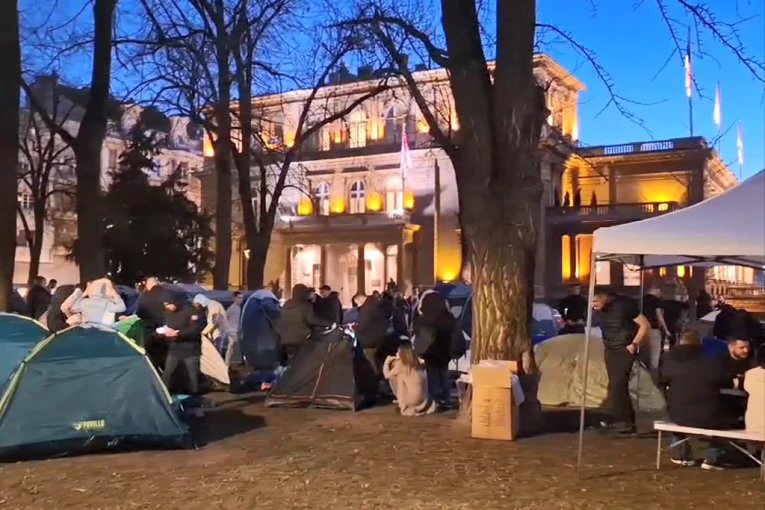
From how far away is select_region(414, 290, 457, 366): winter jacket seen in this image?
12094 millimetres

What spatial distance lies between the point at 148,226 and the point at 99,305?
23696 mm

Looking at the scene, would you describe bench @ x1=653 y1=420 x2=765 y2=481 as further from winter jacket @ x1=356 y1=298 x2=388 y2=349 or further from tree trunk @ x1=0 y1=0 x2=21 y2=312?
tree trunk @ x1=0 y1=0 x2=21 y2=312

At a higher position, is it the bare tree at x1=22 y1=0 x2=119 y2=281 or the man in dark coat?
the bare tree at x1=22 y1=0 x2=119 y2=281

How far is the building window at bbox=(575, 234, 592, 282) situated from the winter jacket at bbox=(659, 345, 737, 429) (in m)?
46.5

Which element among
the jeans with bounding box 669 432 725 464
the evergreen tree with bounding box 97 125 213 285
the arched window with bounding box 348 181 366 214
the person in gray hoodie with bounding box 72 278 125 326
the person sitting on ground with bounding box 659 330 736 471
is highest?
the arched window with bounding box 348 181 366 214

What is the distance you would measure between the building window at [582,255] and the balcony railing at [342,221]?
441 inches

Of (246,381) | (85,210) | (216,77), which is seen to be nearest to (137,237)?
(216,77)

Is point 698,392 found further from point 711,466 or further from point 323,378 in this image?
point 323,378

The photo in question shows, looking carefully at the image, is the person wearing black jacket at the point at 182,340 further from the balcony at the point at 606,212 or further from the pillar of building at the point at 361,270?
the balcony at the point at 606,212

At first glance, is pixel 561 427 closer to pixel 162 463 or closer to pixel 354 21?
pixel 162 463

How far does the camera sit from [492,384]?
952 cm

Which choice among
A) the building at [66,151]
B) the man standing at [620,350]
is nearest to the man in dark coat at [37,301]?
the building at [66,151]

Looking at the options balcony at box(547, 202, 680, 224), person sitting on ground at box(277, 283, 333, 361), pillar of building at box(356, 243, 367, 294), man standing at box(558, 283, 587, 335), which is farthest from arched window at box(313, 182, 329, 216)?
person sitting on ground at box(277, 283, 333, 361)

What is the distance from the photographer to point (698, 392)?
7914mm
